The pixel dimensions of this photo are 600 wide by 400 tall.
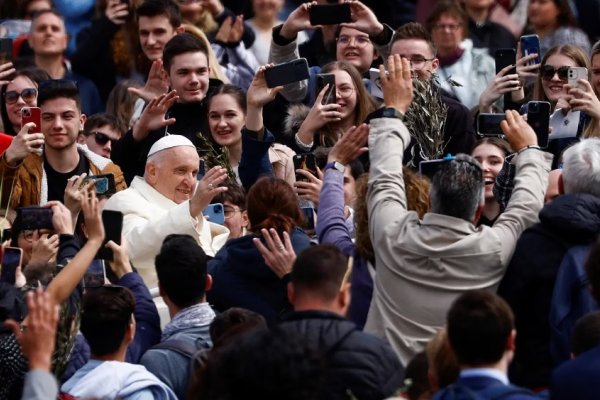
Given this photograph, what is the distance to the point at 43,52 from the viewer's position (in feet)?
46.4

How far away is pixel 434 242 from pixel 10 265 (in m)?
2.25

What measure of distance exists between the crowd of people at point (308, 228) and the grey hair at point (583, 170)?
0.01 meters

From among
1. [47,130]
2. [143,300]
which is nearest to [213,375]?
[143,300]

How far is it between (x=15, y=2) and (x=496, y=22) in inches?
160

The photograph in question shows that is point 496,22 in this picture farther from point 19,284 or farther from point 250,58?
point 19,284

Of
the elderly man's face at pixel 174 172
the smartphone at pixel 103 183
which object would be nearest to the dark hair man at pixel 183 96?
the elderly man's face at pixel 174 172

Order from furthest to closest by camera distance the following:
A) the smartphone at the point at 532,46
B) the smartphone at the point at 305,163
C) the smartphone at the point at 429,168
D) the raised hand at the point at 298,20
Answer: the raised hand at the point at 298,20 → the smartphone at the point at 532,46 → the smartphone at the point at 305,163 → the smartphone at the point at 429,168

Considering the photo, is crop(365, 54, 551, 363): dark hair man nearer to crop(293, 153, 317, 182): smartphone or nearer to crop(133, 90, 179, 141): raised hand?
crop(293, 153, 317, 182): smartphone

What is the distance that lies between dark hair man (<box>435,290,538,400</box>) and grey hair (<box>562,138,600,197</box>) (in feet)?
5.14

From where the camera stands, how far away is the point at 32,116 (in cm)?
1088

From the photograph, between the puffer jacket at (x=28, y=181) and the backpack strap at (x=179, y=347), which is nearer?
the backpack strap at (x=179, y=347)

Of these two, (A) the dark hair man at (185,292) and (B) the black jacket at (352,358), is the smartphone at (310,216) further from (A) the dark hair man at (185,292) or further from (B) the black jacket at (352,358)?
(B) the black jacket at (352,358)

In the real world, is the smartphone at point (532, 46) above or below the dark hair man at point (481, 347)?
above

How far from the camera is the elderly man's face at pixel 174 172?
10477mm
